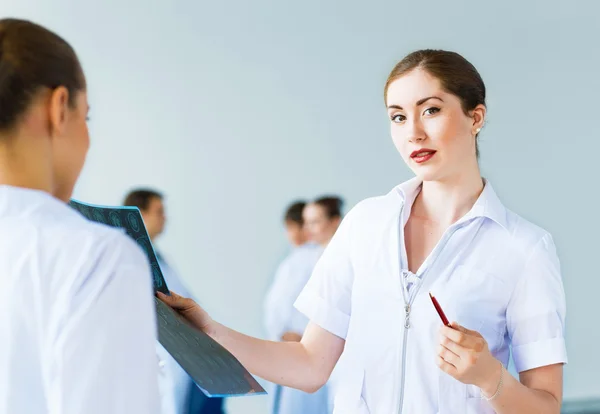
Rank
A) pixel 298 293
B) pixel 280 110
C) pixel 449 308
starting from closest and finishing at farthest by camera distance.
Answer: pixel 449 308
pixel 298 293
pixel 280 110

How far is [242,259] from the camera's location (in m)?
7.20

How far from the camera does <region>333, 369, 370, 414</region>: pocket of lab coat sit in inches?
68.7

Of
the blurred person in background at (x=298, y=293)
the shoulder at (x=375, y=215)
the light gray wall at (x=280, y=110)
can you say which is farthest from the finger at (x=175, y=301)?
the light gray wall at (x=280, y=110)

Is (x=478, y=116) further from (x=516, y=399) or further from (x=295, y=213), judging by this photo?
(x=295, y=213)

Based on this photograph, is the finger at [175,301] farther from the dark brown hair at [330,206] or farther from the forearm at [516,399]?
the dark brown hair at [330,206]

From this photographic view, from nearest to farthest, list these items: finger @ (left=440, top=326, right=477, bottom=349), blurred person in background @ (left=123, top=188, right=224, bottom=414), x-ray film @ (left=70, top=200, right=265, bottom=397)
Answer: x-ray film @ (left=70, top=200, right=265, bottom=397)
finger @ (left=440, top=326, right=477, bottom=349)
blurred person in background @ (left=123, top=188, right=224, bottom=414)

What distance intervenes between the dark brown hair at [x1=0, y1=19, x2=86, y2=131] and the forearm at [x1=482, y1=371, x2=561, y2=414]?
0.98m

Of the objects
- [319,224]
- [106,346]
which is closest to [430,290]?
[106,346]

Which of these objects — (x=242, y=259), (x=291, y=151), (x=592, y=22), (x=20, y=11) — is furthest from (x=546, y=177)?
(x=20, y=11)

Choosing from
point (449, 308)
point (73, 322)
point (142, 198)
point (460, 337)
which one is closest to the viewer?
point (73, 322)

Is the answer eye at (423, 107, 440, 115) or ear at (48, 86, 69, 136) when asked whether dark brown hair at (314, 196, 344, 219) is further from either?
ear at (48, 86, 69, 136)

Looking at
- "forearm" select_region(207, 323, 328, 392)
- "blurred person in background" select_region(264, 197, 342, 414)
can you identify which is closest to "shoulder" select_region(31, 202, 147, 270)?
"forearm" select_region(207, 323, 328, 392)

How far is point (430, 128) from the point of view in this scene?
178cm

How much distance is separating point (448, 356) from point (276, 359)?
46cm
